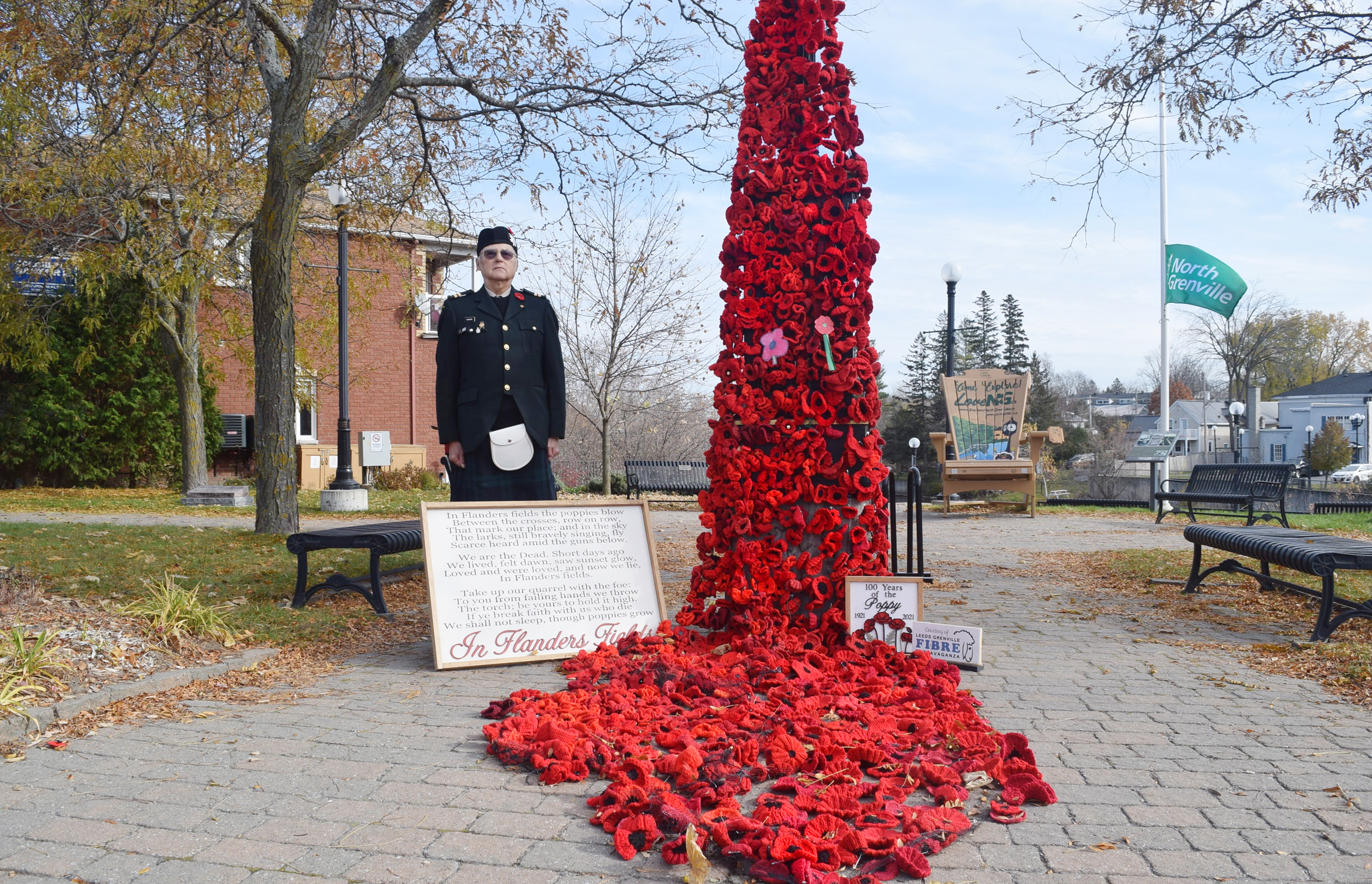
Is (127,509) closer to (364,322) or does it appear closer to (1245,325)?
(364,322)

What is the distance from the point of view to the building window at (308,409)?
19.7 m

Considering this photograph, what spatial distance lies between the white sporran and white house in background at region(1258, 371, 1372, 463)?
68.8 m

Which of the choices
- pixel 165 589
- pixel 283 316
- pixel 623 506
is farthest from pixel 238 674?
pixel 283 316

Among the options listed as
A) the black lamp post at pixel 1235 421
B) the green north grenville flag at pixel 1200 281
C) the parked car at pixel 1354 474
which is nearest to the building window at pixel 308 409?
the green north grenville flag at pixel 1200 281

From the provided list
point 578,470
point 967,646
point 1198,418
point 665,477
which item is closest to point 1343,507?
point 665,477

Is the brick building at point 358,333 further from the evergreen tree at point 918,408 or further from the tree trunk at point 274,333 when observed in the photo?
the evergreen tree at point 918,408

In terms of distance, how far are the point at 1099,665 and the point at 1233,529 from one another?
7.66 feet

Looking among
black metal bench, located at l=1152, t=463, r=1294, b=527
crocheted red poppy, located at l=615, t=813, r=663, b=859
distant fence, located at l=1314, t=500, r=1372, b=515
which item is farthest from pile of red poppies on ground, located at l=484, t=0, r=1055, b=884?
distant fence, located at l=1314, t=500, r=1372, b=515

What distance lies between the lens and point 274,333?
29.0 feet

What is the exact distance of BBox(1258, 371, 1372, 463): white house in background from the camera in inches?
2440

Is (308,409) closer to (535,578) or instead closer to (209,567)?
(209,567)

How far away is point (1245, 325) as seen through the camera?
173ft

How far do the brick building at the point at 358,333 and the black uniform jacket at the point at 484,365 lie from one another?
22.6 feet

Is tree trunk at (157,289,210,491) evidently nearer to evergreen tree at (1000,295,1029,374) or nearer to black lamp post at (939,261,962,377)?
black lamp post at (939,261,962,377)
